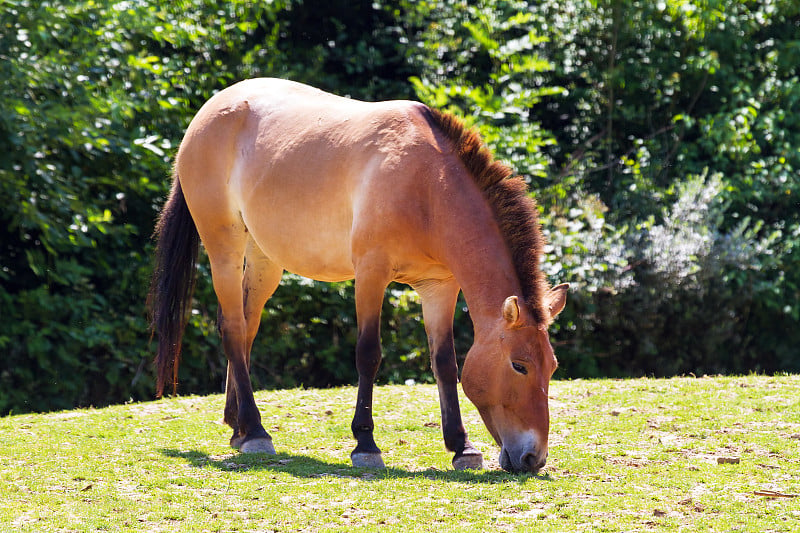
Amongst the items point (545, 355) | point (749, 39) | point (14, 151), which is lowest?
point (545, 355)

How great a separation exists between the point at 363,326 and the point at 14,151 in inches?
236

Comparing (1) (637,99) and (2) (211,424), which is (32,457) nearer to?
(2) (211,424)

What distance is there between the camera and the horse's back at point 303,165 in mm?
5773

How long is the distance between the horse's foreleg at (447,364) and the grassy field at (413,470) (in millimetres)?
195

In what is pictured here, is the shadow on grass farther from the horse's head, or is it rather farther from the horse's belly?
the horse's belly

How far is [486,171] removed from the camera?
5629mm

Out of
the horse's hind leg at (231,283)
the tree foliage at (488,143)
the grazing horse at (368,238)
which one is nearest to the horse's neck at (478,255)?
the grazing horse at (368,238)

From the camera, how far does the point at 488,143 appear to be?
1109 cm

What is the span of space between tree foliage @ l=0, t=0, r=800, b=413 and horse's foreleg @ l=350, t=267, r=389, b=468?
4595 mm

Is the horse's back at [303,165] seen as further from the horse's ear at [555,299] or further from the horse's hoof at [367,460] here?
the horse's hoof at [367,460]

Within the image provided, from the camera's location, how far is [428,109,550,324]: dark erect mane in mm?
5402

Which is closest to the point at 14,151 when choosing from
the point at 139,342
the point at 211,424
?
the point at 139,342

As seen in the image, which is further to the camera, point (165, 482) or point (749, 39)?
point (749, 39)

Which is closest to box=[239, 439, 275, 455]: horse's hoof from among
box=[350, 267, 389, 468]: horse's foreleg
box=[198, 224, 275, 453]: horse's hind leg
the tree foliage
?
box=[198, 224, 275, 453]: horse's hind leg
